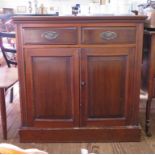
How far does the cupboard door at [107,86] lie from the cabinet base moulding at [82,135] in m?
0.05

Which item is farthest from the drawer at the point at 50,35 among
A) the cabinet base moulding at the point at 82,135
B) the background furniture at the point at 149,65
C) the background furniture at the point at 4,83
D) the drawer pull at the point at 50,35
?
the cabinet base moulding at the point at 82,135

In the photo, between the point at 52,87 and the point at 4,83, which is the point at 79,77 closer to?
the point at 52,87

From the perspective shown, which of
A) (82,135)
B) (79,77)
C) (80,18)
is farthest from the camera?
(82,135)

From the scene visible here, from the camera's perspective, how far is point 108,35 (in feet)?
5.78

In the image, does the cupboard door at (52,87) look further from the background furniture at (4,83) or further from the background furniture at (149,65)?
the background furniture at (149,65)

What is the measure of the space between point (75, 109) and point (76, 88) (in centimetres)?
16

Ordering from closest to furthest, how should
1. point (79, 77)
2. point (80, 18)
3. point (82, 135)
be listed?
point (80, 18), point (79, 77), point (82, 135)

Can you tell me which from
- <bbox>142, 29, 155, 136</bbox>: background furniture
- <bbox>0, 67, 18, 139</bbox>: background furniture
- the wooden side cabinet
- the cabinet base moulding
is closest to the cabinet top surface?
the wooden side cabinet

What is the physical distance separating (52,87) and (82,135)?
0.43m

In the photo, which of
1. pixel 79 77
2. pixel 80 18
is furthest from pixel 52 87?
pixel 80 18

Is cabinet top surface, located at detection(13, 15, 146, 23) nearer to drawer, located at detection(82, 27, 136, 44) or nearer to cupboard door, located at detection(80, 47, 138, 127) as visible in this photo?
drawer, located at detection(82, 27, 136, 44)

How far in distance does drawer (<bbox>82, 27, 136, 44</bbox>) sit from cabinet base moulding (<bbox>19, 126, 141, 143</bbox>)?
2.14ft

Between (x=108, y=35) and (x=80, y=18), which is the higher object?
(x=80, y=18)

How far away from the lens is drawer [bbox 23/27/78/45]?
1743mm
